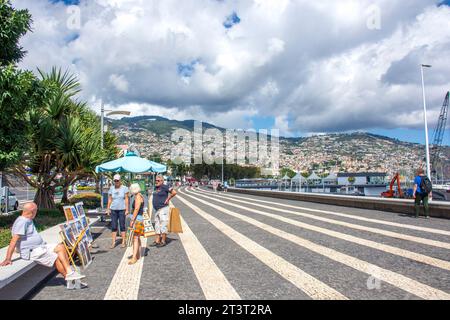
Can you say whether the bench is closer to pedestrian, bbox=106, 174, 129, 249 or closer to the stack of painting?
the stack of painting

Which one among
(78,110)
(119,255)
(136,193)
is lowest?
(119,255)

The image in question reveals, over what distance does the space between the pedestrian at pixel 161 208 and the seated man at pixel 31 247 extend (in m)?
3.55

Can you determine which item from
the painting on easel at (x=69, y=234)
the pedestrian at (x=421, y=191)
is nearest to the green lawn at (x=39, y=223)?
the painting on easel at (x=69, y=234)

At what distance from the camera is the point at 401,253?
735cm

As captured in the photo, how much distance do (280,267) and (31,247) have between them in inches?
163

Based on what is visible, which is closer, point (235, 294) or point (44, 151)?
point (235, 294)

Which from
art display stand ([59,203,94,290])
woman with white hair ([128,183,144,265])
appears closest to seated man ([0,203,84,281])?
art display stand ([59,203,94,290])

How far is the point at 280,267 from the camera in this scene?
644 centimetres

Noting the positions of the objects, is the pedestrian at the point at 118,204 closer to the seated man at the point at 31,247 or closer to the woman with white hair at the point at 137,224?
the woman with white hair at the point at 137,224

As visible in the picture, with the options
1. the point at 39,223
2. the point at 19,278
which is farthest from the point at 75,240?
the point at 39,223

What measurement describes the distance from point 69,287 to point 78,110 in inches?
626
